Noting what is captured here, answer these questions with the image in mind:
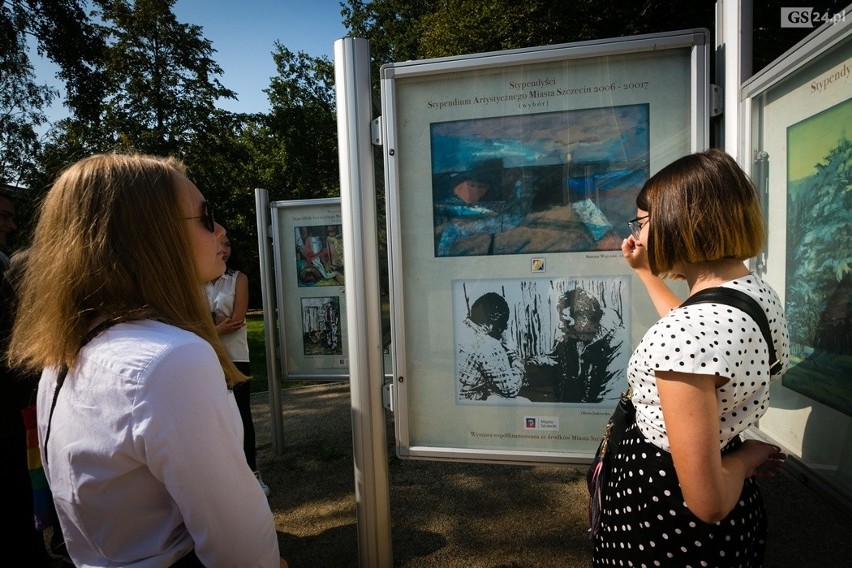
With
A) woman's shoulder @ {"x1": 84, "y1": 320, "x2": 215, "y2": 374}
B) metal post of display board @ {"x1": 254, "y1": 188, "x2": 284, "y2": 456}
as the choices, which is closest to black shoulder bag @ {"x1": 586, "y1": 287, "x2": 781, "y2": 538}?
woman's shoulder @ {"x1": 84, "y1": 320, "x2": 215, "y2": 374}

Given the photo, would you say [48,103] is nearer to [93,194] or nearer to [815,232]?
[93,194]

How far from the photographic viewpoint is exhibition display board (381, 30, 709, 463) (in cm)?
186

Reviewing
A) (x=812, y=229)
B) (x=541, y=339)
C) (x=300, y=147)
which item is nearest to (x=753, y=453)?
(x=812, y=229)

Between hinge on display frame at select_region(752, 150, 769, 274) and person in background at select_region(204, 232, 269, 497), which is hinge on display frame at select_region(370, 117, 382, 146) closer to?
hinge on display frame at select_region(752, 150, 769, 274)

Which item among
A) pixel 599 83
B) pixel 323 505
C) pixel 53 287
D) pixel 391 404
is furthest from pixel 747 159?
pixel 323 505

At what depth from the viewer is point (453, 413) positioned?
2107mm

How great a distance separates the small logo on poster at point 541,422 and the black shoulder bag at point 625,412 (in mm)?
403

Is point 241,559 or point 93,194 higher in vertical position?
point 93,194

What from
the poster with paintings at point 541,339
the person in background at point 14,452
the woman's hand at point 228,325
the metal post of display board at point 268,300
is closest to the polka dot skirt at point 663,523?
the poster with paintings at point 541,339

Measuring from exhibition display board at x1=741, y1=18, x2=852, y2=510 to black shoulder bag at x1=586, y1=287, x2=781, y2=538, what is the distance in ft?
1.18

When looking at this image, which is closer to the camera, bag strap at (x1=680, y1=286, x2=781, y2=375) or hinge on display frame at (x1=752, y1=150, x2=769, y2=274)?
bag strap at (x1=680, y1=286, x2=781, y2=375)

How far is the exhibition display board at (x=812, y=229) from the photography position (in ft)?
4.59

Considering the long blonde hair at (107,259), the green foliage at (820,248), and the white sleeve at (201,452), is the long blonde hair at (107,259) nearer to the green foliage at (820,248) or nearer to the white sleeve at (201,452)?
the white sleeve at (201,452)

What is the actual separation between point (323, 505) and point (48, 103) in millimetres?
15025
